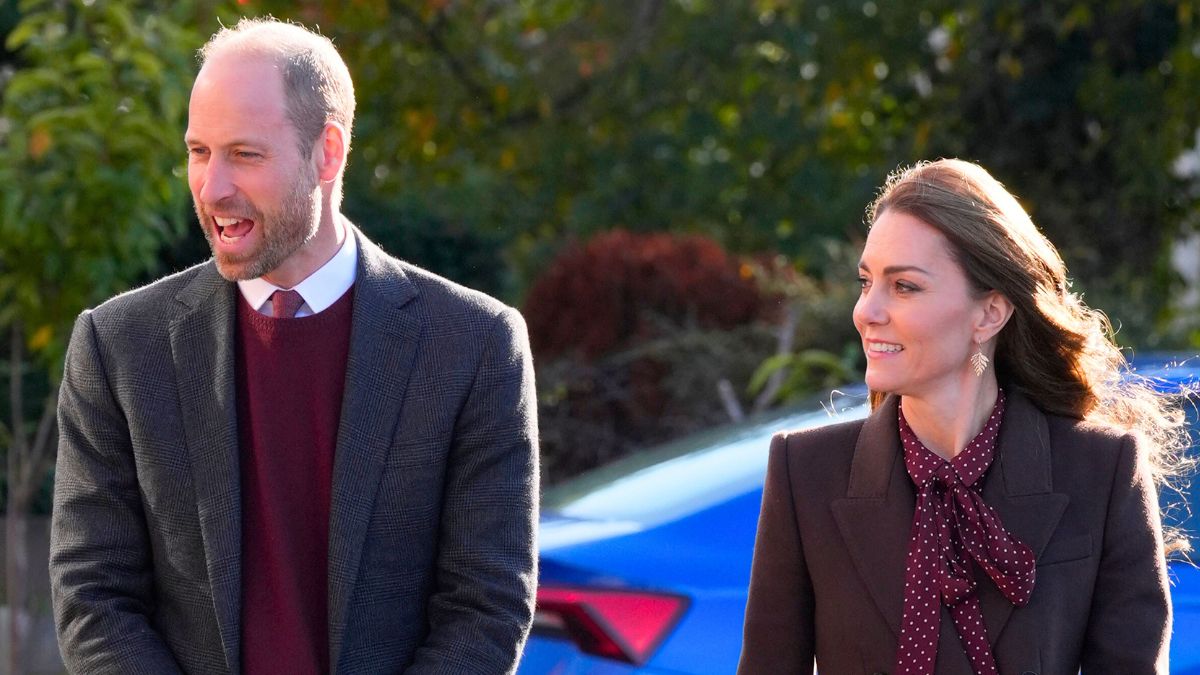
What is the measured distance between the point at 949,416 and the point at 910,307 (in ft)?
0.72

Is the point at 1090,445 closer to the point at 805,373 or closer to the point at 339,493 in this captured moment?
the point at 339,493

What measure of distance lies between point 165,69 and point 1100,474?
3.60 metres

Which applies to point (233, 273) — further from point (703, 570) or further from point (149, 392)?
point (703, 570)

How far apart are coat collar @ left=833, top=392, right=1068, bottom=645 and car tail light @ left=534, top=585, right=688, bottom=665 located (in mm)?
786

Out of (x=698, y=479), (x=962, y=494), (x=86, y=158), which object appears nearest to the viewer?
(x=962, y=494)

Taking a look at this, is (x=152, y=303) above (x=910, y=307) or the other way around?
the other way around

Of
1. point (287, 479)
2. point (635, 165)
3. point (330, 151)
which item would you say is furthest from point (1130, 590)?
point (635, 165)

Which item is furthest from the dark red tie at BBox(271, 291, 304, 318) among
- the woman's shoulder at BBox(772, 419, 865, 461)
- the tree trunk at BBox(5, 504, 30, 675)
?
the tree trunk at BBox(5, 504, 30, 675)

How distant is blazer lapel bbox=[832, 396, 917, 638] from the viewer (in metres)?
2.78

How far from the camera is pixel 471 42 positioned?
39.8 feet

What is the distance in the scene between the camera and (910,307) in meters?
2.79

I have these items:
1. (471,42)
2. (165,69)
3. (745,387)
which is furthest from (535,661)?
(471,42)

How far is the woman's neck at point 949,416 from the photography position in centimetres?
288

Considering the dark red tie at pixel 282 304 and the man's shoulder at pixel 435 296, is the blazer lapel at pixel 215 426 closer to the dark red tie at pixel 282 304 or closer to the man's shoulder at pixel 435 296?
the dark red tie at pixel 282 304
